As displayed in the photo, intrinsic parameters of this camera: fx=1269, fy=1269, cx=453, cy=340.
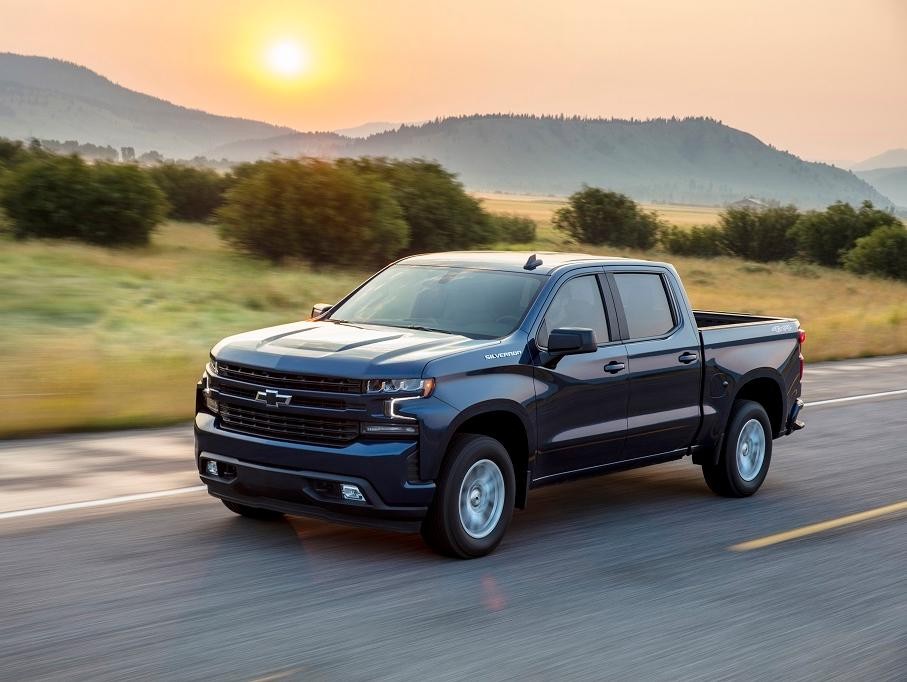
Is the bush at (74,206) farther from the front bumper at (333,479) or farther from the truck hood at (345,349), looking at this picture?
the front bumper at (333,479)

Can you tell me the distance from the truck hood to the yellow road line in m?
2.10

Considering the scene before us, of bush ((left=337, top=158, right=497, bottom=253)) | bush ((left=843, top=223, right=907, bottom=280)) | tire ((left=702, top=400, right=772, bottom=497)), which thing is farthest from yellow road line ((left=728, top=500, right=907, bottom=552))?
bush ((left=843, top=223, right=907, bottom=280))

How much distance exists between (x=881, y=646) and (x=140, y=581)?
11.7 feet

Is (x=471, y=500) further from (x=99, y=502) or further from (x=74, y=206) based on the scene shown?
(x=74, y=206)

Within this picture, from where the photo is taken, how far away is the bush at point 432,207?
4512 cm

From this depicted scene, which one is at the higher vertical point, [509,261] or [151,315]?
[509,261]

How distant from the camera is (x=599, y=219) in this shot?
68.7 metres

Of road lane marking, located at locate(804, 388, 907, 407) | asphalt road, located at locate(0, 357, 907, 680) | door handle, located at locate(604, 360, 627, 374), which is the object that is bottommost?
road lane marking, located at locate(804, 388, 907, 407)

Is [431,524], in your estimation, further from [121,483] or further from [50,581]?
[121,483]

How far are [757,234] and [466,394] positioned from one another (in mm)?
74479

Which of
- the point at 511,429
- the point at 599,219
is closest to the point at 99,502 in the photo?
the point at 511,429

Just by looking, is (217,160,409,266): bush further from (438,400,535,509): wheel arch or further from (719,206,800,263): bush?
(719,206,800,263): bush

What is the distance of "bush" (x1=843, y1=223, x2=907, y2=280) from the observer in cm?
6581

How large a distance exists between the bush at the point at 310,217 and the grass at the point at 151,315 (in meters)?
1.02
